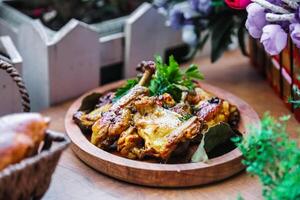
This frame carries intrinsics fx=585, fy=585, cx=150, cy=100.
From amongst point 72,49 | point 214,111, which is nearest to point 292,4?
point 214,111

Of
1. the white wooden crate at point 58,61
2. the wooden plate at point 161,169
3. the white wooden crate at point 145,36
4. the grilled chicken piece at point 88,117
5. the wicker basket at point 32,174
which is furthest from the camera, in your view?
the white wooden crate at point 145,36

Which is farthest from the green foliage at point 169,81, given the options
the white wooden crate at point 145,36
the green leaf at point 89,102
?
the white wooden crate at point 145,36

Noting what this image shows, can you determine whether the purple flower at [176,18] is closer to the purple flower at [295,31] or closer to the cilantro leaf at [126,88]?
the cilantro leaf at [126,88]

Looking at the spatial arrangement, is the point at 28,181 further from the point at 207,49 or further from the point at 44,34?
the point at 207,49

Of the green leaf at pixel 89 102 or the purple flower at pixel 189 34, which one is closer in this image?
the green leaf at pixel 89 102

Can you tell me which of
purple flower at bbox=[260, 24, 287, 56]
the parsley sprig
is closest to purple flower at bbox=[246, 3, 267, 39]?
purple flower at bbox=[260, 24, 287, 56]

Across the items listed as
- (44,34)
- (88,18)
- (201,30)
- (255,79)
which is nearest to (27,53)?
(44,34)

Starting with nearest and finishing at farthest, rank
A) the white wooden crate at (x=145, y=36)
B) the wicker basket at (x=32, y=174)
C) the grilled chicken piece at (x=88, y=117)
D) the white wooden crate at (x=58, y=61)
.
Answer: the wicker basket at (x=32, y=174) < the grilled chicken piece at (x=88, y=117) < the white wooden crate at (x=58, y=61) < the white wooden crate at (x=145, y=36)
